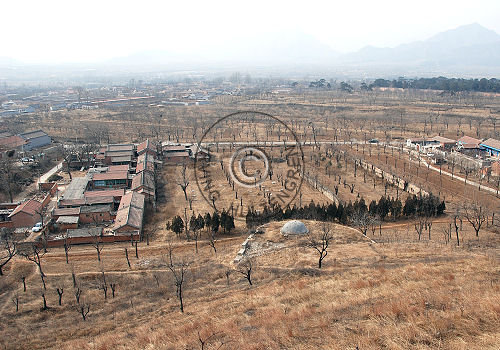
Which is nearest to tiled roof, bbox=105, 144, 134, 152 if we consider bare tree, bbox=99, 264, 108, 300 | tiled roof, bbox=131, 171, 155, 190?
tiled roof, bbox=131, 171, 155, 190

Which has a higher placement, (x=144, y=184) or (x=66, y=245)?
(x=144, y=184)

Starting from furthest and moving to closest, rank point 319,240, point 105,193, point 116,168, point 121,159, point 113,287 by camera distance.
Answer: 1. point 121,159
2. point 116,168
3. point 105,193
4. point 319,240
5. point 113,287

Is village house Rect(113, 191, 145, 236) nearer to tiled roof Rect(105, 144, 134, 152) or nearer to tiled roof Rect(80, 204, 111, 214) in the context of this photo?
tiled roof Rect(80, 204, 111, 214)

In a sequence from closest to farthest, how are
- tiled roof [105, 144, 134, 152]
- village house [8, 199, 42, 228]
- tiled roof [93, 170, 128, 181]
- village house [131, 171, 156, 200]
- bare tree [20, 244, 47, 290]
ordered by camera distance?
1. bare tree [20, 244, 47, 290]
2. village house [8, 199, 42, 228]
3. village house [131, 171, 156, 200]
4. tiled roof [93, 170, 128, 181]
5. tiled roof [105, 144, 134, 152]

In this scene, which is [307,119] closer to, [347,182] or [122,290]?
[347,182]

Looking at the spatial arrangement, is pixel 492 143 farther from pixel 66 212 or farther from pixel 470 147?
pixel 66 212

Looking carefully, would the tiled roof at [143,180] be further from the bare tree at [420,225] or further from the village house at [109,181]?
the bare tree at [420,225]

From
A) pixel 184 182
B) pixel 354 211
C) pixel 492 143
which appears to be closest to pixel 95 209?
pixel 184 182
